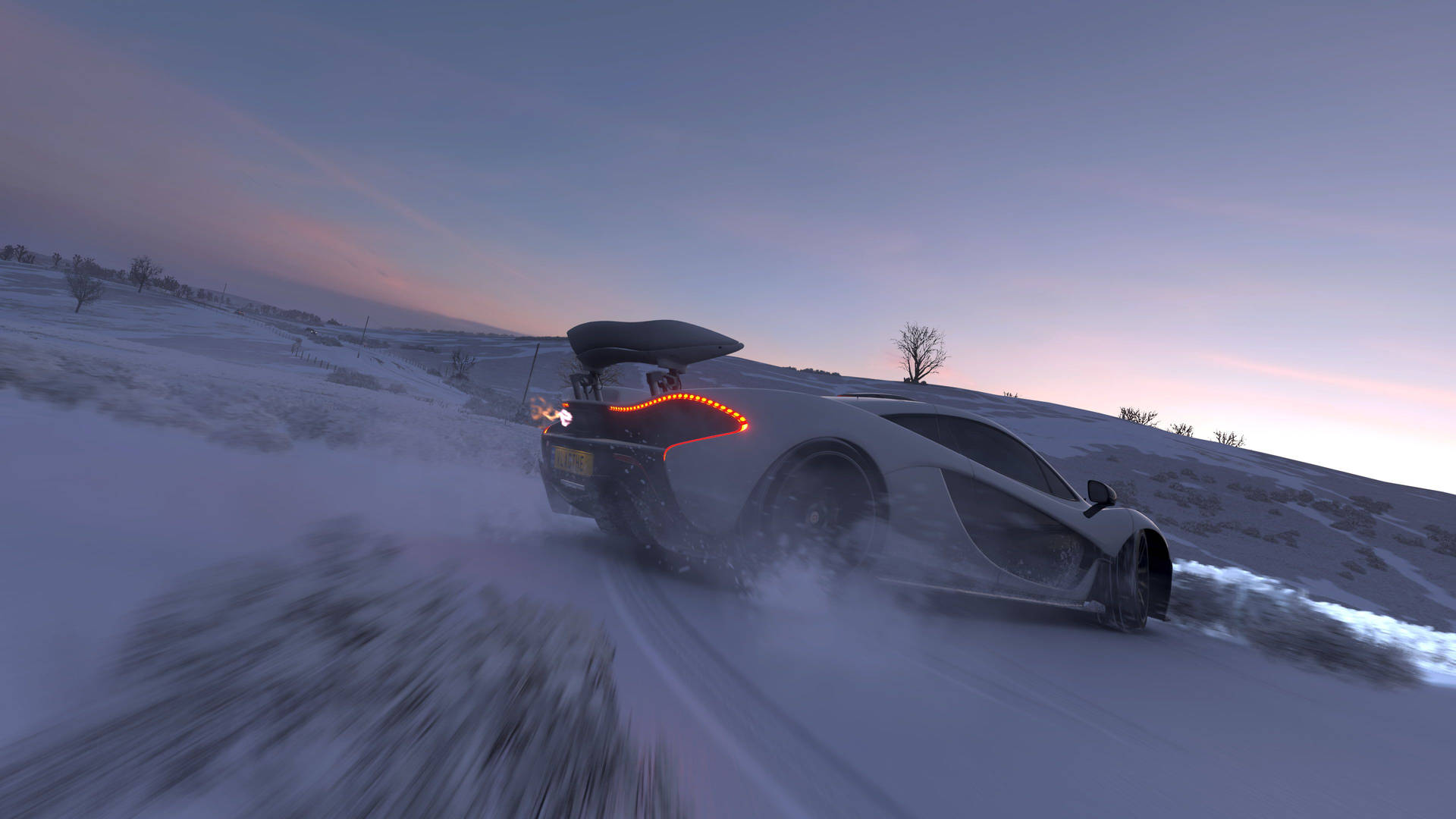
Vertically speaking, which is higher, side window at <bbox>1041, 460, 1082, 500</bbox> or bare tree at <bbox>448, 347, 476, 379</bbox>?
side window at <bbox>1041, 460, 1082, 500</bbox>

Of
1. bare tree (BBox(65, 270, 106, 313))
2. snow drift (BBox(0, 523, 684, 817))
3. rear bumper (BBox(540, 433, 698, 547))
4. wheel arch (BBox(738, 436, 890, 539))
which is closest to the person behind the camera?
snow drift (BBox(0, 523, 684, 817))

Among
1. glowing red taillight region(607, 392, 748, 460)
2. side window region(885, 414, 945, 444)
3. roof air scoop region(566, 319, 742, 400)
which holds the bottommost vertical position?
glowing red taillight region(607, 392, 748, 460)

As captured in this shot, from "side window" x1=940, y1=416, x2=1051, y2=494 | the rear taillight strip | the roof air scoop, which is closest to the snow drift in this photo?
the rear taillight strip

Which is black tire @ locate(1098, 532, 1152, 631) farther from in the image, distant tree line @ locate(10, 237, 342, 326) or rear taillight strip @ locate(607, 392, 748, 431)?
distant tree line @ locate(10, 237, 342, 326)

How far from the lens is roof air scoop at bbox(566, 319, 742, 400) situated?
3.52 m

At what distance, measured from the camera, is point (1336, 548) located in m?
16.9

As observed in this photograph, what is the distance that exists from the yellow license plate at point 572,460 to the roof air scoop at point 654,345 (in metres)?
0.53

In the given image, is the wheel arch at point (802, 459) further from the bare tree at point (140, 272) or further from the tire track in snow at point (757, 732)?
the bare tree at point (140, 272)

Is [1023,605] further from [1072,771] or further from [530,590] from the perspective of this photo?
[530,590]

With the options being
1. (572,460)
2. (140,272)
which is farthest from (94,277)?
(572,460)

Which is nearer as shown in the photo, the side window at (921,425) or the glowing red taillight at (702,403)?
the glowing red taillight at (702,403)

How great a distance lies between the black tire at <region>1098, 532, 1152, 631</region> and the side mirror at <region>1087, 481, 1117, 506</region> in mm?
320

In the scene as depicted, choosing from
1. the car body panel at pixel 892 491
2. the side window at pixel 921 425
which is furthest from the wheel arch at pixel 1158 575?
the side window at pixel 921 425

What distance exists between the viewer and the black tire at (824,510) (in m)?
3.21
